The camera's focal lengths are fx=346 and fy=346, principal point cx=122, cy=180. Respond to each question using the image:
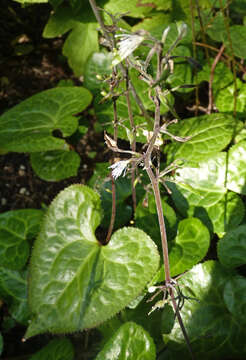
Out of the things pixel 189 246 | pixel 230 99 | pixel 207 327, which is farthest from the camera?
pixel 230 99

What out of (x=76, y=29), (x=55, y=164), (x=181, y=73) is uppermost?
(x=76, y=29)

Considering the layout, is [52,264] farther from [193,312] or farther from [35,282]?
[193,312]

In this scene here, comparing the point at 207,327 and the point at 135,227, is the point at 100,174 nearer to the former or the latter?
the point at 135,227

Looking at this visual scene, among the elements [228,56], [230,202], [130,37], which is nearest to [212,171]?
[230,202]

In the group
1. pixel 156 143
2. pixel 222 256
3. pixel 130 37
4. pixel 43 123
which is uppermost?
pixel 130 37

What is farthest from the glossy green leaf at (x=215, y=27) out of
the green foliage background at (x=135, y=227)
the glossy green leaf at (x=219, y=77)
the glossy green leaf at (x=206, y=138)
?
the glossy green leaf at (x=206, y=138)

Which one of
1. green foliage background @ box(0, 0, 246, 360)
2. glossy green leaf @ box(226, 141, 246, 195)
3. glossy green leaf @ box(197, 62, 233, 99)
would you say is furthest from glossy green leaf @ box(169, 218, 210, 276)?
glossy green leaf @ box(197, 62, 233, 99)

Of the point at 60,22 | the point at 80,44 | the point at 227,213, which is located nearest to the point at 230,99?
the point at 227,213
